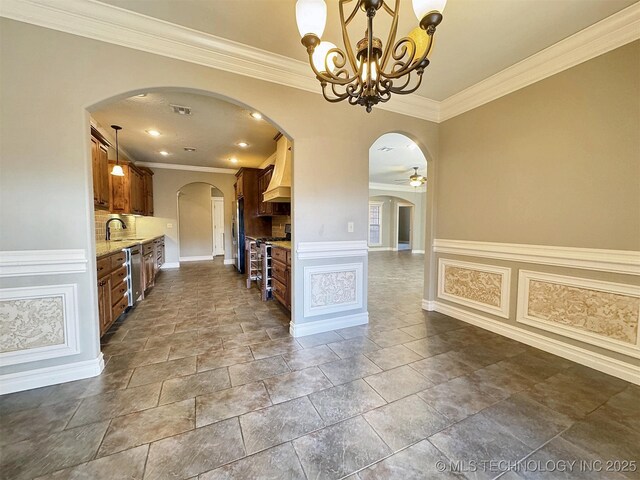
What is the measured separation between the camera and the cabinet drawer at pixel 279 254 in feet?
11.2

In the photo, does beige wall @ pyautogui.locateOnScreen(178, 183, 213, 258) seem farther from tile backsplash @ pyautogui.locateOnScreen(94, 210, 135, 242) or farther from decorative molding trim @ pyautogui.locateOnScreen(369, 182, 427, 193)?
decorative molding trim @ pyautogui.locateOnScreen(369, 182, 427, 193)

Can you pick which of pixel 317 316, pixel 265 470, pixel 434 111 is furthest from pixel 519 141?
pixel 265 470

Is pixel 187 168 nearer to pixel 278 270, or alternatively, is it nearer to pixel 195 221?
pixel 195 221

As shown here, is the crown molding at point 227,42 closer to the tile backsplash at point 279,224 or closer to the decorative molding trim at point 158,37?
the decorative molding trim at point 158,37

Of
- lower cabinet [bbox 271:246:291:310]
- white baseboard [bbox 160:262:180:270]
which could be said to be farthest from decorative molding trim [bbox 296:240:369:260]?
white baseboard [bbox 160:262:180:270]

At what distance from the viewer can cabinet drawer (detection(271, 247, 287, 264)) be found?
3.42 meters

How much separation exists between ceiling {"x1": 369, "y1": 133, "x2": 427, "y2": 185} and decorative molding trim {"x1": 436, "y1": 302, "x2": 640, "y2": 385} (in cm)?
289

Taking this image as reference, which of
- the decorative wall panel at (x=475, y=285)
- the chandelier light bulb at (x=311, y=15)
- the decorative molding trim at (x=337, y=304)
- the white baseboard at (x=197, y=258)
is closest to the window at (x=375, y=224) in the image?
the white baseboard at (x=197, y=258)

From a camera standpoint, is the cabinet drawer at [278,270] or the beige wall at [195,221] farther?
the beige wall at [195,221]

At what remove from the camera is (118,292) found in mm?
3064

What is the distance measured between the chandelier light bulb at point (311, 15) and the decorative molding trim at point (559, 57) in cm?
229

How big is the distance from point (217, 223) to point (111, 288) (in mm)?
6903

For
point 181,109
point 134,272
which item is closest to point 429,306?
point 134,272

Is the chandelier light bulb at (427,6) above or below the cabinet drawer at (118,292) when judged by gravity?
above
